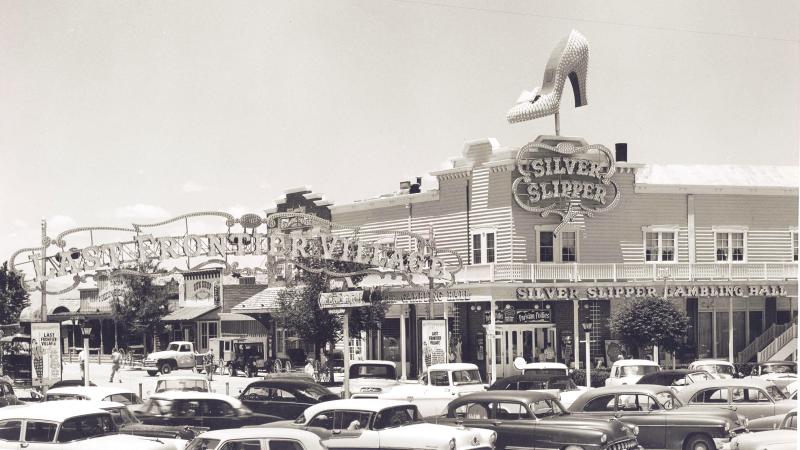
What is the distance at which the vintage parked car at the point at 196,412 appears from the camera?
70.6 feet

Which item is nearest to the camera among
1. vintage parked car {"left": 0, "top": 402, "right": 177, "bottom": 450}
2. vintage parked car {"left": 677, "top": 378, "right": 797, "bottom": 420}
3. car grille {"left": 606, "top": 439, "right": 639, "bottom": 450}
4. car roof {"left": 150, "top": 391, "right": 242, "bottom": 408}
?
vintage parked car {"left": 0, "top": 402, "right": 177, "bottom": 450}

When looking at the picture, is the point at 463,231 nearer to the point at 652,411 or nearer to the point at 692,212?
the point at 692,212

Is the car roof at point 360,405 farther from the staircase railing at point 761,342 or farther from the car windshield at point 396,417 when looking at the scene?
the staircase railing at point 761,342

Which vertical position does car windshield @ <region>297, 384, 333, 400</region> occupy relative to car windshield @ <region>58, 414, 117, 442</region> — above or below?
below

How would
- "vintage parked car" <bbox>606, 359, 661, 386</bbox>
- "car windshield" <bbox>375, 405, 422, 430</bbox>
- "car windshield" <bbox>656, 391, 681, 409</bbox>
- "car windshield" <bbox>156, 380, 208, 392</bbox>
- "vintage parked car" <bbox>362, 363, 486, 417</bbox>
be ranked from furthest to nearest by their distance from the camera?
1. "vintage parked car" <bbox>606, 359, 661, 386</bbox>
2. "vintage parked car" <bbox>362, 363, 486, 417</bbox>
3. "car windshield" <bbox>156, 380, 208, 392</bbox>
4. "car windshield" <bbox>656, 391, 681, 409</bbox>
5. "car windshield" <bbox>375, 405, 422, 430</bbox>

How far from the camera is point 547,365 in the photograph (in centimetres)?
2988

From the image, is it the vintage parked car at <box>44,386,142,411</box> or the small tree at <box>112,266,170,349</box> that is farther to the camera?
the small tree at <box>112,266,170,349</box>

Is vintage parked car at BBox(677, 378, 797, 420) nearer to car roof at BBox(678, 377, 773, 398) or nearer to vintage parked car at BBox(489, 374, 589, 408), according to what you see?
car roof at BBox(678, 377, 773, 398)

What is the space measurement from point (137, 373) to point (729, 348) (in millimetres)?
27849

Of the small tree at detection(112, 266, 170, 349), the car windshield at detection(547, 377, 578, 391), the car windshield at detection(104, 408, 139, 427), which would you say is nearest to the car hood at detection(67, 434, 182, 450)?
the car windshield at detection(104, 408, 139, 427)

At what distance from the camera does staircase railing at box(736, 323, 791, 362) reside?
45344mm

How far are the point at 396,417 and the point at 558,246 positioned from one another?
27456 mm

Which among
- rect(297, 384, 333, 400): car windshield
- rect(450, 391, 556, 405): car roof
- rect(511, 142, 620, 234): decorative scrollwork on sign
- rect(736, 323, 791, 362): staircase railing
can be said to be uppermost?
rect(511, 142, 620, 234): decorative scrollwork on sign

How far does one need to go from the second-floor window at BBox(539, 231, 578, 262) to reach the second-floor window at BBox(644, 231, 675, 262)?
11.5 ft
